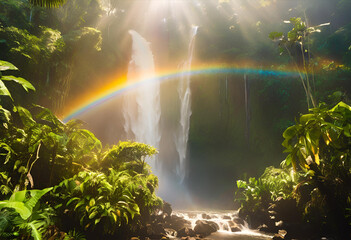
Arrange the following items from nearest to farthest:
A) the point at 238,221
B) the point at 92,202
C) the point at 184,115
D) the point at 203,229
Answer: the point at 92,202
the point at 203,229
the point at 238,221
the point at 184,115

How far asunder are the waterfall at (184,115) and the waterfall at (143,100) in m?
4.27

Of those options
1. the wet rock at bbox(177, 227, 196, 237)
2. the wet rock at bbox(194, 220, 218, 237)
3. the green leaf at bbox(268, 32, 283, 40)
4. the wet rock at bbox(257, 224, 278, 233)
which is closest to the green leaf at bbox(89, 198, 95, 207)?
the wet rock at bbox(177, 227, 196, 237)

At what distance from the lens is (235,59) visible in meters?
22.0

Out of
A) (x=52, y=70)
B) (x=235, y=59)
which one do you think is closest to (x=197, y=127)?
(x=235, y=59)

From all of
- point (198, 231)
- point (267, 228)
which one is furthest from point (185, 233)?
point (267, 228)

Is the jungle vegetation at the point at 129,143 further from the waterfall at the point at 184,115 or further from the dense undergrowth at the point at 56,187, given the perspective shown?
the waterfall at the point at 184,115

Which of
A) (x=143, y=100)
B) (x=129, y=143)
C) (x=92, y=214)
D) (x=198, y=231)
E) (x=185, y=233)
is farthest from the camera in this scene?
(x=143, y=100)

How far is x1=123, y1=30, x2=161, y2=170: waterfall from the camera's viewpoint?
29.5 metres

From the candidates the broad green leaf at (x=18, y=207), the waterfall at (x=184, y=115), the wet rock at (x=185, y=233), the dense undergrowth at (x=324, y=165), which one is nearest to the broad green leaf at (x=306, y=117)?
the dense undergrowth at (x=324, y=165)

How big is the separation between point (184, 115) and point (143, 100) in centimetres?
875

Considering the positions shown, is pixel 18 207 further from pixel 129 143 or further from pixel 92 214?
pixel 129 143

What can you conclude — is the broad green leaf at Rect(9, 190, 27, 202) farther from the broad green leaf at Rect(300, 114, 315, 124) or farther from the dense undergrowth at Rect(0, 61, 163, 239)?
the broad green leaf at Rect(300, 114, 315, 124)

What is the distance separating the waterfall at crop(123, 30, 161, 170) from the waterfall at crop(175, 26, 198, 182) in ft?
14.0

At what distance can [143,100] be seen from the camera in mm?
31516
